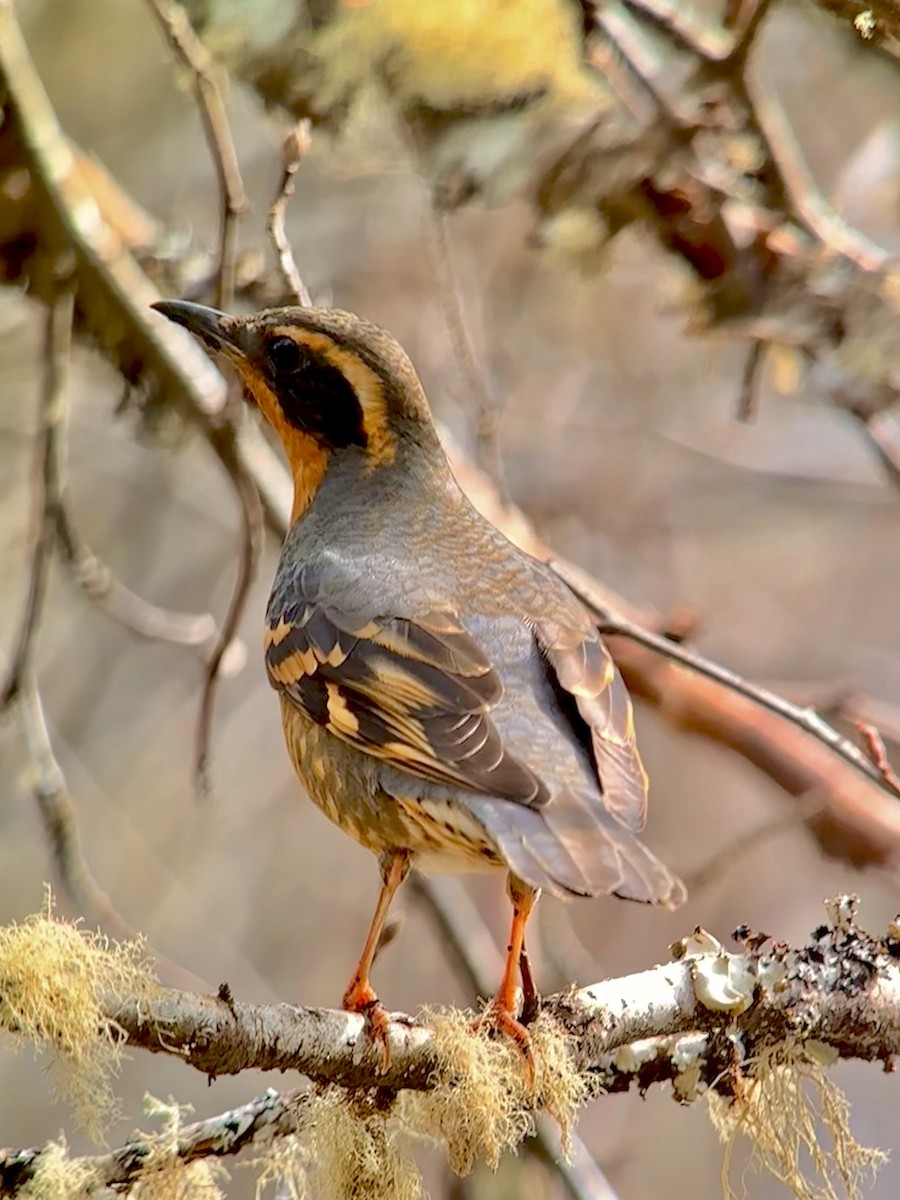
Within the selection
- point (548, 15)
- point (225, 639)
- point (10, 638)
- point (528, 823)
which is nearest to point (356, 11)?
point (548, 15)

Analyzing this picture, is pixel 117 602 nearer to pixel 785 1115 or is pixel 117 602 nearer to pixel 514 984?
pixel 514 984

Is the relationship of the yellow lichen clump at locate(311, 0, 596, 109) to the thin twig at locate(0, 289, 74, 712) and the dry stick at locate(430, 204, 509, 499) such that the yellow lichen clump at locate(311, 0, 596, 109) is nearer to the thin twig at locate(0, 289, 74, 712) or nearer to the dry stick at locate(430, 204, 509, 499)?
the dry stick at locate(430, 204, 509, 499)

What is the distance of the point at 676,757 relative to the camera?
7910 millimetres

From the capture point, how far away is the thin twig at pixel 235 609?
4242 mm

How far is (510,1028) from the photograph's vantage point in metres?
2.92

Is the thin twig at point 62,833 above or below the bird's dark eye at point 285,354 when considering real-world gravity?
below

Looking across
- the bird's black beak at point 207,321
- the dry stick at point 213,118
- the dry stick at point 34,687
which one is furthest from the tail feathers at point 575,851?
the dry stick at point 213,118

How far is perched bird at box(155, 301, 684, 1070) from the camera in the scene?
2.99 meters

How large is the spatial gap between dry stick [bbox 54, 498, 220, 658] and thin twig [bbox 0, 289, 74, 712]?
59 mm

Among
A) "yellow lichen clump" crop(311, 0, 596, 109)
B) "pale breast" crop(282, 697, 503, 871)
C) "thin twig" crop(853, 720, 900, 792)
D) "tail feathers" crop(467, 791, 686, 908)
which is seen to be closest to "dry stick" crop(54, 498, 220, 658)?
"pale breast" crop(282, 697, 503, 871)

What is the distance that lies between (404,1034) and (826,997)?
2.73ft

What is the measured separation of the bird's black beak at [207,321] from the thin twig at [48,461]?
52 centimetres

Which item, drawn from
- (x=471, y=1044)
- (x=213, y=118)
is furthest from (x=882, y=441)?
(x=471, y=1044)

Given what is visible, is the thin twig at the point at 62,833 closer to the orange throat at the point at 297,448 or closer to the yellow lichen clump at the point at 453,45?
the orange throat at the point at 297,448
